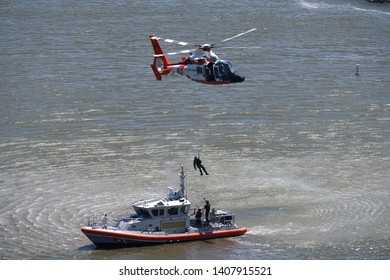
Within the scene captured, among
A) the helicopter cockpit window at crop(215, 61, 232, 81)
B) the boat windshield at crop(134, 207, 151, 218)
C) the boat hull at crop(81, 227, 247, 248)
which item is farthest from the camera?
the helicopter cockpit window at crop(215, 61, 232, 81)

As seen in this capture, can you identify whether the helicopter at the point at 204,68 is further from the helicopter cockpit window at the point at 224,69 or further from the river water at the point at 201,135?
the river water at the point at 201,135

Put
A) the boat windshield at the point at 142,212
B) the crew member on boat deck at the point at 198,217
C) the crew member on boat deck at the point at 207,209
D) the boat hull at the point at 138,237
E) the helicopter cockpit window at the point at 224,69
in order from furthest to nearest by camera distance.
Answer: the helicopter cockpit window at the point at 224,69 < the crew member on boat deck at the point at 198,217 < the crew member on boat deck at the point at 207,209 < the boat windshield at the point at 142,212 < the boat hull at the point at 138,237

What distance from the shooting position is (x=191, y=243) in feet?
128

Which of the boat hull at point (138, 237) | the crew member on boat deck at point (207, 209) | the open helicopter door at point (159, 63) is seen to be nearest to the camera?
the boat hull at point (138, 237)

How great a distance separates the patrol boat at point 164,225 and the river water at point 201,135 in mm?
418

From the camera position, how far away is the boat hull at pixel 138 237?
3734 cm

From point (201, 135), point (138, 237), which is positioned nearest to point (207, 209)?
point (138, 237)

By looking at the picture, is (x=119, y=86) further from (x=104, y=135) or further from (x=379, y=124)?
(x=379, y=124)

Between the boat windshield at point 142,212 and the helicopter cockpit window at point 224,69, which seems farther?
the helicopter cockpit window at point 224,69

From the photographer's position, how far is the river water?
127 feet

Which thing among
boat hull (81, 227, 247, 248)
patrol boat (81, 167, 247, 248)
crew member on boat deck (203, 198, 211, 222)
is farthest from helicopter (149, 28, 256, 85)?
boat hull (81, 227, 247, 248)

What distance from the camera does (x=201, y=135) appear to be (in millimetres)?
49031

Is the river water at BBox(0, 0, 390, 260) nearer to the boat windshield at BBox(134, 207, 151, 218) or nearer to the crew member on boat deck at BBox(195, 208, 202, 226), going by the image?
the crew member on boat deck at BBox(195, 208, 202, 226)

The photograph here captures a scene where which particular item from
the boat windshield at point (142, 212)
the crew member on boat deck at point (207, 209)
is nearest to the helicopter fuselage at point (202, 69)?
the crew member on boat deck at point (207, 209)
